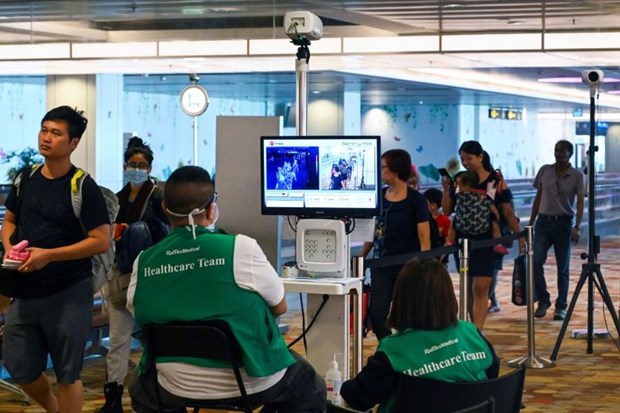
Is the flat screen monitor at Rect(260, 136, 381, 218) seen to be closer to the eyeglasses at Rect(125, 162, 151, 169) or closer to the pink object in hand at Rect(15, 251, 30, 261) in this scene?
the eyeglasses at Rect(125, 162, 151, 169)

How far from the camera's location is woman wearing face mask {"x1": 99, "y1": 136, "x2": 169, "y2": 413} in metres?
5.72

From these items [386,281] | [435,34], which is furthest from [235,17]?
[386,281]

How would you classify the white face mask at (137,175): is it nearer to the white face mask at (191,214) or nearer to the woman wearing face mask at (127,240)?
the woman wearing face mask at (127,240)

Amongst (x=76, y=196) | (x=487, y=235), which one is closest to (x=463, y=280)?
(x=487, y=235)

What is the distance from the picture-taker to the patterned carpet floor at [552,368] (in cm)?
609

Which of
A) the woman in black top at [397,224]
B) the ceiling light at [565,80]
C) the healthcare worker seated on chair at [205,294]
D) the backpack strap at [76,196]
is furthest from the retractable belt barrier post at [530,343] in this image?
the ceiling light at [565,80]

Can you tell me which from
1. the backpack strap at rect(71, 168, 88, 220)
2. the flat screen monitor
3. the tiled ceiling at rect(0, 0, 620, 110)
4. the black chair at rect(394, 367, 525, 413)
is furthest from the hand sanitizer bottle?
the tiled ceiling at rect(0, 0, 620, 110)

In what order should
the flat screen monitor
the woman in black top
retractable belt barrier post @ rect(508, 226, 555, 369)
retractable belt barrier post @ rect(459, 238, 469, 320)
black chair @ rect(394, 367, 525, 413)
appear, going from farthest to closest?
retractable belt barrier post @ rect(508, 226, 555, 369) → the woman in black top → retractable belt barrier post @ rect(459, 238, 469, 320) → the flat screen monitor → black chair @ rect(394, 367, 525, 413)

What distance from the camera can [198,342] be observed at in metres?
3.36

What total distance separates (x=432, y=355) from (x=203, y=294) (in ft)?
2.25

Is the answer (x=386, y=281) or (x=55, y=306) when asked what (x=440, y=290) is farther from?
(x=386, y=281)

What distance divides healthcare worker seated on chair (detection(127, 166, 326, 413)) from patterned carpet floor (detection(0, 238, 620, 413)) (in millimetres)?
2594

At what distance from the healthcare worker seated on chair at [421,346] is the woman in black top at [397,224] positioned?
322 centimetres

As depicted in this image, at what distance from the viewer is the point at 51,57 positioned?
11.4 meters
